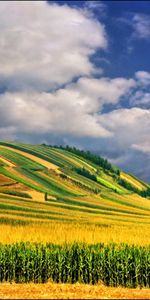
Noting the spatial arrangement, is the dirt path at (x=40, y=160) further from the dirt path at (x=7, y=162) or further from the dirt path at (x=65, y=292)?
the dirt path at (x=65, y=292)

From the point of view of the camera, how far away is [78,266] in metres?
27.4

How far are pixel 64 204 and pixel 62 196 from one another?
1078 centimetres

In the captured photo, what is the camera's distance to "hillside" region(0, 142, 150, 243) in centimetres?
6028

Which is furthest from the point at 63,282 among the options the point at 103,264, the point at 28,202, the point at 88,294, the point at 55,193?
the point at 55,193

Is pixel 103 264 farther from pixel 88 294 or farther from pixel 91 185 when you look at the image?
pixel 91 185

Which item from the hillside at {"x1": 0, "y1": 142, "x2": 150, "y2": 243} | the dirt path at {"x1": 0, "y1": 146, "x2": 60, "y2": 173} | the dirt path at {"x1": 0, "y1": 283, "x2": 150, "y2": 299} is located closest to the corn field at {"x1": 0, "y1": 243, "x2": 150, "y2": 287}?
the dirt path at {"x1": 0, "y1": 283, "x2": 150, "y2": 299}

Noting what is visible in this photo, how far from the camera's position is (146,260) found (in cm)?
2716

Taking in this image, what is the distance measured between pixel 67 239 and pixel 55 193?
73.4m

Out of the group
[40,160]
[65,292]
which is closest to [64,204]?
[40,160]

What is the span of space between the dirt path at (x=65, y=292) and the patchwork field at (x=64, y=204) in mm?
1720

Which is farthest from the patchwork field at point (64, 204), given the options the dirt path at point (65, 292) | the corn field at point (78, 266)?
the dirt path at point (65, 292)

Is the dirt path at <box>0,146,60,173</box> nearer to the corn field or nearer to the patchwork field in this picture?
the patchwork field

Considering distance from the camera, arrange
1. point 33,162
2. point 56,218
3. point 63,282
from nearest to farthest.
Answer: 1. point 63,282
2. point 56,218
3. point 33,162

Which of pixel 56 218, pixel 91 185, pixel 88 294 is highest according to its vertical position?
pixel 91 185
